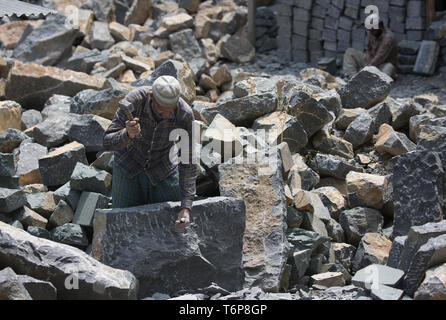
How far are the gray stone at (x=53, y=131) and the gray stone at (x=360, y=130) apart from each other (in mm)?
3210

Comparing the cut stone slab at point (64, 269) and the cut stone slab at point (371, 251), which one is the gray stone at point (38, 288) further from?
the cut stone slab at point (371, 251)

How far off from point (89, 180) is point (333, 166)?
264 centimetres

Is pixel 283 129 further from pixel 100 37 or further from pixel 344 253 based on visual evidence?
pixel 100 37

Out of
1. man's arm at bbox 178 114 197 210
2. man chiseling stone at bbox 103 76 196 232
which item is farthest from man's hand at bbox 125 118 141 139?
man's arm at bbox 178 114 197 210

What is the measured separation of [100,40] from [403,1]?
219 inches

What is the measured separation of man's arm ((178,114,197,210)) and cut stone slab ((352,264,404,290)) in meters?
1.33

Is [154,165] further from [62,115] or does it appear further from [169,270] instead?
[62,115]

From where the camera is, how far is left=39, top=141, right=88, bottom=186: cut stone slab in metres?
6.37

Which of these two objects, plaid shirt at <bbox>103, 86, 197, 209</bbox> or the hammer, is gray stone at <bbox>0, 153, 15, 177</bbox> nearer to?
plaid shirt at <bbox>103, 86, 197, 209</bbox>

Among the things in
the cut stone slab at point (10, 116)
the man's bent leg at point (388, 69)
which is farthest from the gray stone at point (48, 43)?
the man's bent leg at point (388, 69)

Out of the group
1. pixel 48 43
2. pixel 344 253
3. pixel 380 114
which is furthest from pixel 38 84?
pixel 344 253

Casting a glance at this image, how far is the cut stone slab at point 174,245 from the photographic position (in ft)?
15.4

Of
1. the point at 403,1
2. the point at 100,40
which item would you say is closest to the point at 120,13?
the point at 100,40

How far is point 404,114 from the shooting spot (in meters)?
7.66
